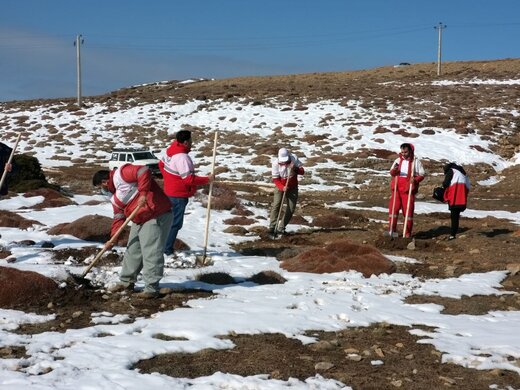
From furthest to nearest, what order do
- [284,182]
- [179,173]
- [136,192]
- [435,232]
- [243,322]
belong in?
[435,232]
[284,182]
[179,173]
[136,192]
[243,322]

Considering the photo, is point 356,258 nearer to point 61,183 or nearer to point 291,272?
point 291,272

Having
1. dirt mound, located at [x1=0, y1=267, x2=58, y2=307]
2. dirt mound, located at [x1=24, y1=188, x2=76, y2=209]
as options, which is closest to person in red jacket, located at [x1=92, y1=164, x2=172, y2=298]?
dirt mound, located at [x1=0, y1=267, x2=58, y2=307]

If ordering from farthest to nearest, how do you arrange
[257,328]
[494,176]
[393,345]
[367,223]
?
[494,176] < [367,223] < [257,328] < [393,345]

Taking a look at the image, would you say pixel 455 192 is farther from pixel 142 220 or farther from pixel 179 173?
pixel 142 220

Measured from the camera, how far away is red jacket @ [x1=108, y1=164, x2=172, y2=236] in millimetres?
7230

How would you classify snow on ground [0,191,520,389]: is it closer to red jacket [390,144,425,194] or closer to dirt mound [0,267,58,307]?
dirt mound [0,267,58,307]

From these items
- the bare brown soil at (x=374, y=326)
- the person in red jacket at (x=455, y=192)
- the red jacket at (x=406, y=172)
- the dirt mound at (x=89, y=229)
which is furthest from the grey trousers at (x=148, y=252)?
the person in red jacket at (x=455, y=192)

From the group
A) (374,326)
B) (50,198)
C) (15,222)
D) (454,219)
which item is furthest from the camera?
(50,198)

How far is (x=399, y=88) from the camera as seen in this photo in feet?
177

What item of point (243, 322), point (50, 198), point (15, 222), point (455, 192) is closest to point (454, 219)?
point (455, 192)

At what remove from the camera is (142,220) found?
7.39m

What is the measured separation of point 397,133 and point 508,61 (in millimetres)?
44985

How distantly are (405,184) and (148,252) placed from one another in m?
6.51

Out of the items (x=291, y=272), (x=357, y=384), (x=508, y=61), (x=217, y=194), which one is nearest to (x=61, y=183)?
(x=217, y=194)
